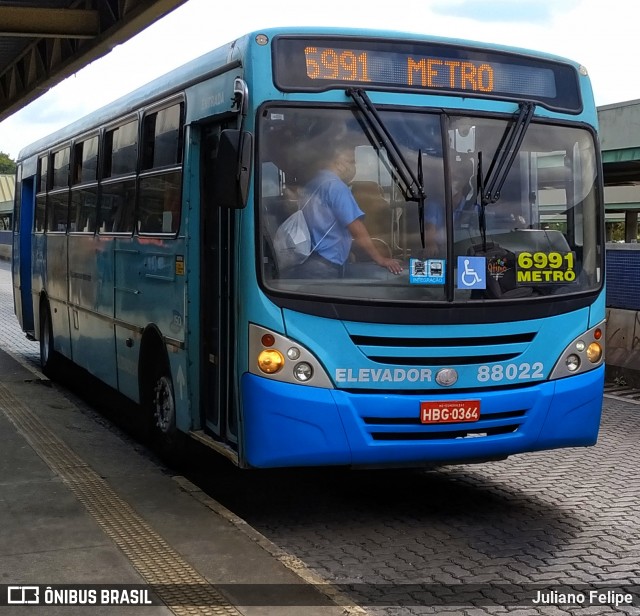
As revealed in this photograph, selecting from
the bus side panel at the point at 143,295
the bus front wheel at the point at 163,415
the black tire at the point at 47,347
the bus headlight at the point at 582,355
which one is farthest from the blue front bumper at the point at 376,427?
the black tire at the point at 47,347

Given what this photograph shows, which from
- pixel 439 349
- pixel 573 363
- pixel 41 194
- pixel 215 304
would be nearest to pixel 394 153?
pixel 439 349

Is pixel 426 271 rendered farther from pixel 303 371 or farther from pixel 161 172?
pixel 161 172

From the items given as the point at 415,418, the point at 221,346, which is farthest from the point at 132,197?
the point at 415,418

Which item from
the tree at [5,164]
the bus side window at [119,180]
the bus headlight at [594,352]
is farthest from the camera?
the tree at [5,164]

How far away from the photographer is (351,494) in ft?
25.9

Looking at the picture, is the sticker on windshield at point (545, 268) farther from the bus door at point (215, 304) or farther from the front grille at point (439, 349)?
the bus door at point (215, 304)

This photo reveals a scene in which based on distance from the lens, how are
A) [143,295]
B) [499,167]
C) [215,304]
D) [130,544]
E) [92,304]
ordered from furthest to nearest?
[92,304] < [143,295] < [215,304] < [499,167] < [130,544]

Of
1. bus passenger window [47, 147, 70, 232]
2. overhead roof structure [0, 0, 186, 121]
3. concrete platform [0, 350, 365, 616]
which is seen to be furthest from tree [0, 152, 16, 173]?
concrete platform [0, 350, 365, 616]

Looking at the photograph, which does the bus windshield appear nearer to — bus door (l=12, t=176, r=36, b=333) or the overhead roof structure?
the overhead roof structure

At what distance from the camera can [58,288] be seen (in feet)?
43.9

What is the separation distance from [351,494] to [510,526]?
1346mm

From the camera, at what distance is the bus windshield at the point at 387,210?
6.60 m

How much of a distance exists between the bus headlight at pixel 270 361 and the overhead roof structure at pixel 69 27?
614 centimetres

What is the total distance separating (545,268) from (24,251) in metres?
11.2
